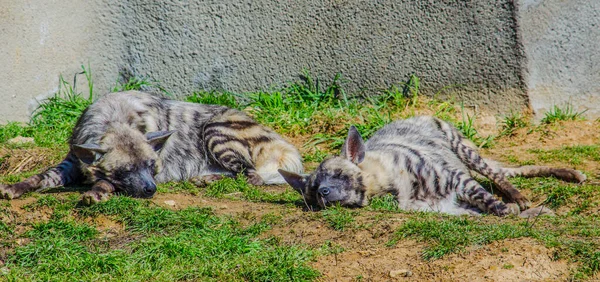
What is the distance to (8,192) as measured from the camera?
4.56 metres

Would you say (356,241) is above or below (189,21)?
below

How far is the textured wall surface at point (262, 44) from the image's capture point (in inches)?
251

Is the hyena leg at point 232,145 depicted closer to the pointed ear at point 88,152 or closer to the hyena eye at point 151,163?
the hyena eye at point 151,163

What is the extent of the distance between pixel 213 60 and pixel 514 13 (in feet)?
8.77

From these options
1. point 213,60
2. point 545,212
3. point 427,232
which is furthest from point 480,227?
point 213,60

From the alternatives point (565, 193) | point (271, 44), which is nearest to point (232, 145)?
point (271, 44)

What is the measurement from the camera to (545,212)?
174 inches

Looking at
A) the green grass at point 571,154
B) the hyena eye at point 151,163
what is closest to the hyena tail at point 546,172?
the green grass at point 571,154

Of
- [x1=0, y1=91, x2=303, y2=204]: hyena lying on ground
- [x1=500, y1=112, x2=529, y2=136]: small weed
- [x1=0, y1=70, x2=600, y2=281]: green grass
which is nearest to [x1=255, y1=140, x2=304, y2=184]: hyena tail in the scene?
[x1=0, y1=91, x2=303, y2=204]: hyena lying on ground

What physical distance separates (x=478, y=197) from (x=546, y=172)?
0.80m

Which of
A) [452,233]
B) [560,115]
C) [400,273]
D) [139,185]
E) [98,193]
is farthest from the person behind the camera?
[560,115]

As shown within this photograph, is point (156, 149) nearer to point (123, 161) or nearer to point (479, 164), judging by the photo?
point (123, 161)

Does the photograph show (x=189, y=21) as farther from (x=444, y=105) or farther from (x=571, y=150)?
(x=571, y=150)

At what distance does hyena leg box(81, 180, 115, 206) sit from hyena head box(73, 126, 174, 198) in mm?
81
